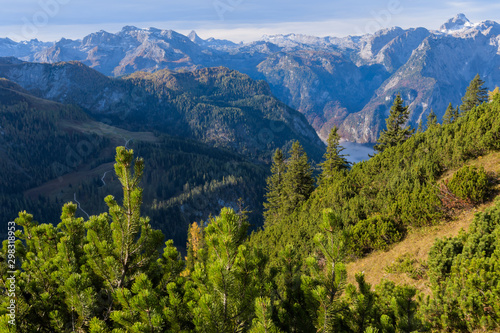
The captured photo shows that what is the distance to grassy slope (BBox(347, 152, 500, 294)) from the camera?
13.7 meters

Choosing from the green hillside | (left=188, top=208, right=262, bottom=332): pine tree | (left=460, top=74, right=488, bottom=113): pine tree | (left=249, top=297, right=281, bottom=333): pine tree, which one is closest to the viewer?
(left=249, top=297, right=281, bottom=333): pine tree

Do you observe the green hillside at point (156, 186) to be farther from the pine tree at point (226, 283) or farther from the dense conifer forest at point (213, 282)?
the pine tree at point (226, 283)

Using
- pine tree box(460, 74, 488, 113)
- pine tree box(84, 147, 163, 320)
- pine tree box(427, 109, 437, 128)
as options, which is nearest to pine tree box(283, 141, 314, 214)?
pine tree box(427, 109, 437, 128)

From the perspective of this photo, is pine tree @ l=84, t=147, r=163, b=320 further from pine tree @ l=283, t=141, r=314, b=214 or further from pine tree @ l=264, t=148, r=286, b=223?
pine tree @ l=264, t=148, r=286, b=223

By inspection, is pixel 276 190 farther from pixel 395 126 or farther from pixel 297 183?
pixel 395 126

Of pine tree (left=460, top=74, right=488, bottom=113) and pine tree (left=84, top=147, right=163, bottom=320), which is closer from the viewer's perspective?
pine tree (left=84, top=147, right=163, bottom=320)

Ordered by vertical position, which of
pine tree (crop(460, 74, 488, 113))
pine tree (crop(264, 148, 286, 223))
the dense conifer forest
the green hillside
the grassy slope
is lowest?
the green hillside

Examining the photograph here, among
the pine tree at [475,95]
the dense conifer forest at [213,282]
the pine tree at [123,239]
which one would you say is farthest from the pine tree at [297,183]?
the pine tree at [475,95]

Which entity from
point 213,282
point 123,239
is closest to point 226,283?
point 213,282

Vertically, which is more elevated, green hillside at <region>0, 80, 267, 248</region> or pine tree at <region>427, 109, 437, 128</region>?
pine tree at <region>427, 109, 437, 128</region>

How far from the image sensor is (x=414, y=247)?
1453 centimetres

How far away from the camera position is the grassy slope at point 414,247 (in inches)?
541

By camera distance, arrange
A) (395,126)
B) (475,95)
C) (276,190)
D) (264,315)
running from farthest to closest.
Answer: (475,95) < (276,190) < (395,126) < (264,315)

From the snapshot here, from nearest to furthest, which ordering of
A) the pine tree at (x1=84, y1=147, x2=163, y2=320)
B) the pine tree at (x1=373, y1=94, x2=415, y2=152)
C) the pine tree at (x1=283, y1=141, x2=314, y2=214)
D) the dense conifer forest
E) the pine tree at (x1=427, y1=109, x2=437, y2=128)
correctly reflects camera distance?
the dense conifer forest → the pine tree at (x1=84, y1=147, x2=163, y2=320) → the pine tree at (x1=283, y1=141, x2=314, y2=214) → the pine tree at (x1=373, y1=94, x2=415, y2=152) → the pine tree at (x1=427, y1=109, x2=437, y2=128)
